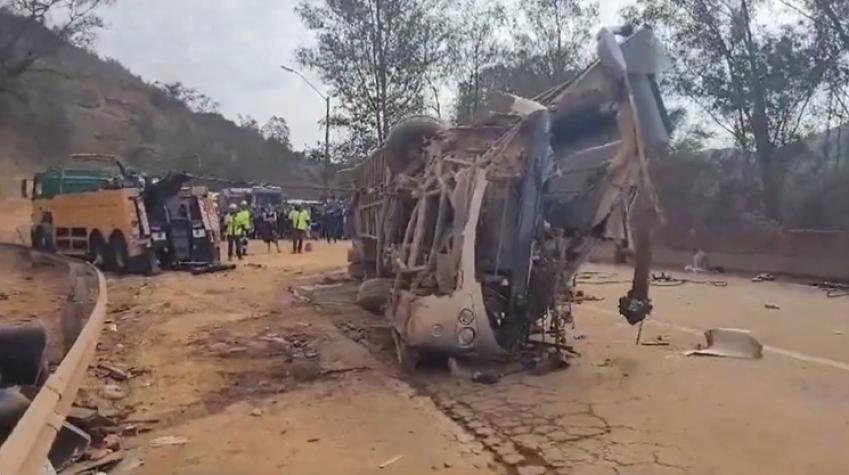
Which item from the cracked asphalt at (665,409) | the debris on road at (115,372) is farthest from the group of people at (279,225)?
the cracked asphalt at (665,409)

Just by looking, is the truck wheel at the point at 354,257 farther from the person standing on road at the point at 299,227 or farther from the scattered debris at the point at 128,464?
the person standing on road at the point at 299,227

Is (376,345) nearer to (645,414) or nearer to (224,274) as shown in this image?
(645,414)

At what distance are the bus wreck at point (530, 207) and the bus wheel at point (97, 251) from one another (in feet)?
43.3

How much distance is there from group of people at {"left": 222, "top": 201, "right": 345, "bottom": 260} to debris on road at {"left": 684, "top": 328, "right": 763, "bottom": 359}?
18.5 meters

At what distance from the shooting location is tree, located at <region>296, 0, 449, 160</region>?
107 ft

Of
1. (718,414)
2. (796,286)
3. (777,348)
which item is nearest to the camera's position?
(718,414)

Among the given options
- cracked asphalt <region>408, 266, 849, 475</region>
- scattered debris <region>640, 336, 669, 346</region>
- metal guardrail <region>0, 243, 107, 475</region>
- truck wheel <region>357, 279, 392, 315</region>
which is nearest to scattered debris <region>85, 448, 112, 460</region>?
metal guardrail <region>0, 243, 107, 475</region>

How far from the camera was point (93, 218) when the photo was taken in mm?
20109

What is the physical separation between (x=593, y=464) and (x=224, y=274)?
15.4 m

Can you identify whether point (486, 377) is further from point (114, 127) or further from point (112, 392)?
point (114, 127)

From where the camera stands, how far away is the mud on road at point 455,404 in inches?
203

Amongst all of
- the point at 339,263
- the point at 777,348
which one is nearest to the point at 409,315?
the point at 777,348

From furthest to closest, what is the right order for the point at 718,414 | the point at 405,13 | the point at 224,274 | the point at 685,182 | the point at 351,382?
the point at 405,13
the point at 685,182
the point at 224,274
the point at 351,382
the point at 718,414

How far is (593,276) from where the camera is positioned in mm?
20516
